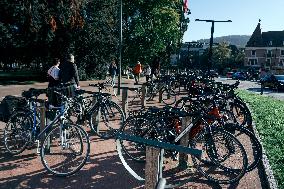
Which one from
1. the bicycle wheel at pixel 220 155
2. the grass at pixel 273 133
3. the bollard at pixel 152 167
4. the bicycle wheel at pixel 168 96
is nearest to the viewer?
the bollard at pixel 152 167

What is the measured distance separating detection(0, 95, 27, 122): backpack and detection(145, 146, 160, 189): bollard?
4.39m

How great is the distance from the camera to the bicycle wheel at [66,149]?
5.53 m

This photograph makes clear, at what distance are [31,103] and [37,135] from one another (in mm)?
692

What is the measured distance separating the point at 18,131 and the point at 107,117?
2.34m

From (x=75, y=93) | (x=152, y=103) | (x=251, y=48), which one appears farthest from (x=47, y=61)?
(x=251, y=48)

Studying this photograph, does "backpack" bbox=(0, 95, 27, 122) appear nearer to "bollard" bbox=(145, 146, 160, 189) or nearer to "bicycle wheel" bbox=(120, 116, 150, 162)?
"bicycle wheel" bbox=(120, 116, 150, 162)

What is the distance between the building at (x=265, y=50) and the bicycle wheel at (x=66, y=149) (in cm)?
8227

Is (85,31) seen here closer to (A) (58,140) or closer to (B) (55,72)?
(B) (55,72)

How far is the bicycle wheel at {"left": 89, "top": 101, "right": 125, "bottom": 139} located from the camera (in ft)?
26.8

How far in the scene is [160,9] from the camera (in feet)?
112

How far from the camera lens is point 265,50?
3332 inches

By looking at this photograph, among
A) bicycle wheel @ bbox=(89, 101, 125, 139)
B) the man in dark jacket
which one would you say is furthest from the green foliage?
bicycle wheel @ bbox=(89, 101, 125, 139)

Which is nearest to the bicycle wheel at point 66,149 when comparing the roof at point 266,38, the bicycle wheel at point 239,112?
the bicycle wheel at point 239,112

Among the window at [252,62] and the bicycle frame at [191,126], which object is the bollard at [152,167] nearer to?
the bicycle frame at [191,126]
